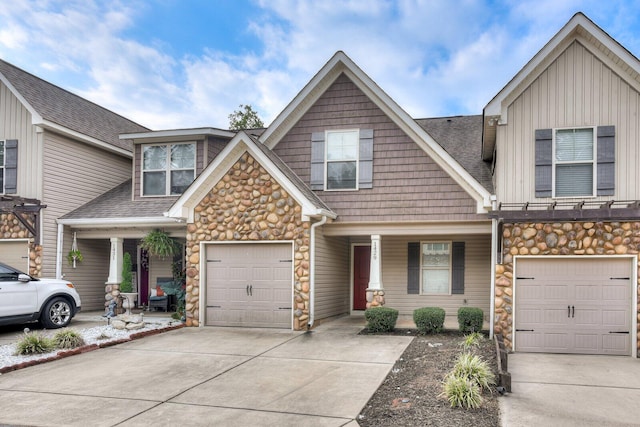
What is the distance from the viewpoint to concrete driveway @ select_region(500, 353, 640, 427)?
621 centimetres

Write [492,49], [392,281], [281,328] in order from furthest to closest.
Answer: [492,49] < [392,281] < [281,328]

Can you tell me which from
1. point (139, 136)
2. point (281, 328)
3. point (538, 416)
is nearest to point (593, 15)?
point (538, 416)

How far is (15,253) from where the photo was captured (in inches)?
573

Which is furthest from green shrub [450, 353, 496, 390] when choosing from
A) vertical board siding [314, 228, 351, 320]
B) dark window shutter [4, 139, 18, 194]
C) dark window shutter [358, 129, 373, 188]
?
dark window shutter [4, 139, 18, 194]

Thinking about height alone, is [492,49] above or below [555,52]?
above

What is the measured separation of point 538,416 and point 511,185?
567 centimetres

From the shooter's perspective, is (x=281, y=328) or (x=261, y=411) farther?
(x=281, y=328)

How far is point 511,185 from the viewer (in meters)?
10.9

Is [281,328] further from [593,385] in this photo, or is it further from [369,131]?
[593,385]

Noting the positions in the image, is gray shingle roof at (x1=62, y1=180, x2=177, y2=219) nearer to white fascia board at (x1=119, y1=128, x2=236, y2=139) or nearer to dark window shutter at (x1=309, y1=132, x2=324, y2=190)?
white fascia board at (x1=119, y1=128, x2=236, y2=139)

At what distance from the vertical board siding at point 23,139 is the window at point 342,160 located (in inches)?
312

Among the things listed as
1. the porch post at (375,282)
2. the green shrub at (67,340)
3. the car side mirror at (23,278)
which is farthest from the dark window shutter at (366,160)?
the car side mirror at (23,278)

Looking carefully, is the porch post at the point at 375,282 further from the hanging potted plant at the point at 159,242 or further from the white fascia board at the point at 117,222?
the hanging potted plant at the point at 159,242

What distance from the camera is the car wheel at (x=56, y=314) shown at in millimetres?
12109
